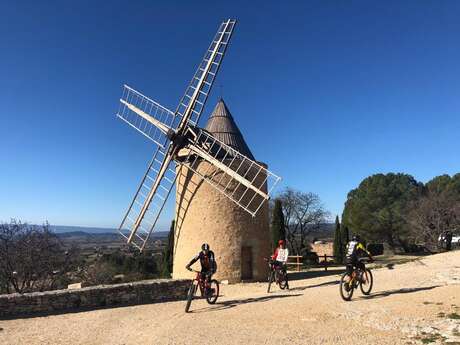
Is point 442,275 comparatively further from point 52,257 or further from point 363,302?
point 52,257

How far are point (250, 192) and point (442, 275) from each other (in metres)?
7.13

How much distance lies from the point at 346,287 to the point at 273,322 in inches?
93.9

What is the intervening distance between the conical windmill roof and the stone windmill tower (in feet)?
0.15

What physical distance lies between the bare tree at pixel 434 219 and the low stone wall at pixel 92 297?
2180 cm

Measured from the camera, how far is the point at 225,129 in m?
16.6

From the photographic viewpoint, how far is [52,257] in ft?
58.0

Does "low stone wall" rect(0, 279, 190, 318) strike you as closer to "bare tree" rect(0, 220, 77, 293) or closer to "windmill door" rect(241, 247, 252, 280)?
"windmill door" rect(241, 247, 252, 280)

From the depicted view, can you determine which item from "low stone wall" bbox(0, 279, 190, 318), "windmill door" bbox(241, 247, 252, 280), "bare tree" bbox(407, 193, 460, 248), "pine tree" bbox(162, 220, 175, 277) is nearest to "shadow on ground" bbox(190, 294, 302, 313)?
"low stone wall" bbox(0, 279, 190, 318)

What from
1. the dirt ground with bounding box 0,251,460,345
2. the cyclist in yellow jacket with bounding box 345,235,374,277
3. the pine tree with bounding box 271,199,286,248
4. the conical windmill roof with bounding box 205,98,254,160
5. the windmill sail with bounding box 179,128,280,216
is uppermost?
the conical windmill roof with bounding box 205,98,254,160

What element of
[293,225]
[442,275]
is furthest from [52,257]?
[293,225]

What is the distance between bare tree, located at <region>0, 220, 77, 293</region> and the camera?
16047 millimetres

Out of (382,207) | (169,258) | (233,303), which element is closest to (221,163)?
(233,303)

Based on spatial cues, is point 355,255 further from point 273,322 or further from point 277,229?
point 277,229

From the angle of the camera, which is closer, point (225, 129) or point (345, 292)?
point (345, 292)
